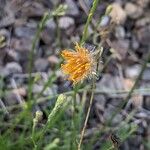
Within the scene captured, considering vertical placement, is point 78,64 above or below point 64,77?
above

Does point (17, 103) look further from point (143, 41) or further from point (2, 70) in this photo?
point (143, 41)

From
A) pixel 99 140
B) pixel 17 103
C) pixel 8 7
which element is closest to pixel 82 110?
pixel 99 140

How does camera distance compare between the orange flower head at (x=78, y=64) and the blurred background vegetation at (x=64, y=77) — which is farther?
the blurred background vegetation at (x=64, y=77)

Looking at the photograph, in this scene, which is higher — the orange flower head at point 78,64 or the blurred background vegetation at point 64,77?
the orange flower head at point 78,64

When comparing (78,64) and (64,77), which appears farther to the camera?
(64,77)

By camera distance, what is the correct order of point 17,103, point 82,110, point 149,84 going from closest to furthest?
point 82,110 < point 17,103 < point 149,84

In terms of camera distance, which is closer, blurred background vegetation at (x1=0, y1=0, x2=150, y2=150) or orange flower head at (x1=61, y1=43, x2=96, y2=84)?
orange flower head at (x1=61, y1=43, x2=96, y2=84)

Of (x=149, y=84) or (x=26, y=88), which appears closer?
(x=26, y=88)

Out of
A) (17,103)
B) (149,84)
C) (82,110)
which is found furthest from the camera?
(149,84)
